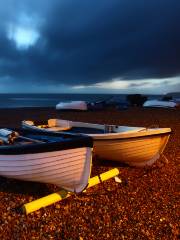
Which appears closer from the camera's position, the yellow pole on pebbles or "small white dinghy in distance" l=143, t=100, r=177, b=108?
the yellow pole on pebbles

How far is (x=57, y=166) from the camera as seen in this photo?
6.37 m

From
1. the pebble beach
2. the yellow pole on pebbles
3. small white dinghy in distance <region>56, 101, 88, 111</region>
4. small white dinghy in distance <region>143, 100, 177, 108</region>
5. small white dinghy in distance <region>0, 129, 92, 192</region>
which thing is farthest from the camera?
small white dinghy in distance <region>143, 100, 177, 108</region>

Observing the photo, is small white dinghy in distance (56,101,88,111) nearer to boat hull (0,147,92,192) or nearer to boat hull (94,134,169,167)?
boat hull (94,134,169,167)

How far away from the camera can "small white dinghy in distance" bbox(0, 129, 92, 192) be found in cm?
621

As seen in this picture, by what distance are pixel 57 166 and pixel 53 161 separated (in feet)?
0.48

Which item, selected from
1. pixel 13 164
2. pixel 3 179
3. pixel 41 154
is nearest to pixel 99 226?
pixel 41 154

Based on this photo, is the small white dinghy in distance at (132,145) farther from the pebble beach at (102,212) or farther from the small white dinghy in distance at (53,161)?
the small white dinghy in distance at (53,161)

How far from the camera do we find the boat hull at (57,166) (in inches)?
248

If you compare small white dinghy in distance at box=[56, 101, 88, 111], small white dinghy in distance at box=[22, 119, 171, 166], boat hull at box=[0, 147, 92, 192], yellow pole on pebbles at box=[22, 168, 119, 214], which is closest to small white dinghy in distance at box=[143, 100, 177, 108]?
small white dinghy in distance at box=[56, 101, 88, 111]

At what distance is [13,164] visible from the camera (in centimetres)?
670

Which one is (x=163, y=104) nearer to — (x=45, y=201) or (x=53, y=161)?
(x=53, y=161)

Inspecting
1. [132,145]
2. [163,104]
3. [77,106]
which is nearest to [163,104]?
[163,104]

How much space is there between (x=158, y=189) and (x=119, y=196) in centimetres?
109

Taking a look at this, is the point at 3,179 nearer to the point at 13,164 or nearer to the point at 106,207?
the point at 13,164
